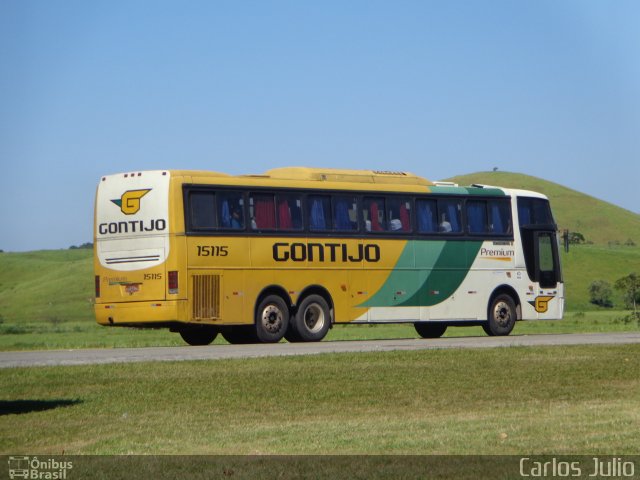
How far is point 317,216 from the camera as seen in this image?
30891 mm

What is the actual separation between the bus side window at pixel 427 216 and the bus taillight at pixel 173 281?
6.83 metres

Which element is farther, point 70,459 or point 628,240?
point 628,240

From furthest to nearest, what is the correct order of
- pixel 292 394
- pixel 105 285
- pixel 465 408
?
pixel 105 285 < pixel 292 394 < pixel 465 408

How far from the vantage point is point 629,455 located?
12016 millimetres

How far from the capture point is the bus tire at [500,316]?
3406cm

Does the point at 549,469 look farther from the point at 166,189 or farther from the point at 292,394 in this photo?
the point at 166,189

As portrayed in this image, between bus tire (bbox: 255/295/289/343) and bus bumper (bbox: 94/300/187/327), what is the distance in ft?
6.52

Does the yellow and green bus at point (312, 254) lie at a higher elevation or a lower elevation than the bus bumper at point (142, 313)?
higher

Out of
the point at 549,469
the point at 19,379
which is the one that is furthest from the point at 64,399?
the point at 549,469

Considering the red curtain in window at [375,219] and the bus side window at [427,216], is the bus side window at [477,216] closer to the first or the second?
the bus side window at [427,216]

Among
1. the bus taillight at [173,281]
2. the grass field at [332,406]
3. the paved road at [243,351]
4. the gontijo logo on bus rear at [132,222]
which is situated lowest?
the grass field at [332,406]

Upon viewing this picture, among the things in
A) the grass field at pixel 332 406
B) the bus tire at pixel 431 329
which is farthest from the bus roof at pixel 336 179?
the grass field at pixel 332 406

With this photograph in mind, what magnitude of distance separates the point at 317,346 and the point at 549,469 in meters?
16.6

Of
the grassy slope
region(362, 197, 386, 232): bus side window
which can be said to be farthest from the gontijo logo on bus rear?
the grassy slope
